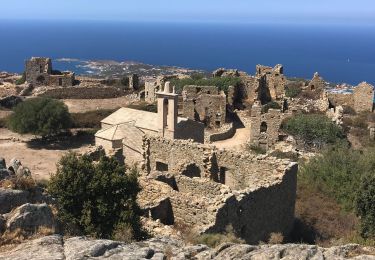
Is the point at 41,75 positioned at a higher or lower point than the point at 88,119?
higher

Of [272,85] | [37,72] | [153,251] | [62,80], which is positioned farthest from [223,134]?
[153,251]

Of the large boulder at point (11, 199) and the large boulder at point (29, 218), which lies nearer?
the large boulder at point (29, 218)

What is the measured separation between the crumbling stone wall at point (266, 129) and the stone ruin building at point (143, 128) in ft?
26.2

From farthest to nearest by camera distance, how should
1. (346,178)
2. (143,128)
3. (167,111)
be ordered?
1. (143,128)
2. (167,111)
3. (346,178)

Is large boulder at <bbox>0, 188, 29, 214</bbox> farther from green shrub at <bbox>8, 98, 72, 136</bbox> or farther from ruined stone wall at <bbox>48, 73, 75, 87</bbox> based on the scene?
ruined stone wall at <bbox>48, 73, 75, 87</bbox>

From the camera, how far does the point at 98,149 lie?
18.6m

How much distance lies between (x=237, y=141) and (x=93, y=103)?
16.9 m

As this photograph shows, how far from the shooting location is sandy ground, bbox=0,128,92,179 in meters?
28.9

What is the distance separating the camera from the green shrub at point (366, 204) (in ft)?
48.8

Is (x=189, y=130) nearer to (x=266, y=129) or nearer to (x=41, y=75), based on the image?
(x=266, y=129)

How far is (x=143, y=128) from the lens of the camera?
26797mm

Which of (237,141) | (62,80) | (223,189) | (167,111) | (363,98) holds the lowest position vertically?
(237,141)

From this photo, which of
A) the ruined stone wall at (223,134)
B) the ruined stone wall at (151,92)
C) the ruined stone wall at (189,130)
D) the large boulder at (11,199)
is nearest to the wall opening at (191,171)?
the ruined stone wall at (189,130)

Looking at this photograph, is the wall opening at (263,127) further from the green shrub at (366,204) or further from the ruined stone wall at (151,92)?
the green shrub at (366,204)
